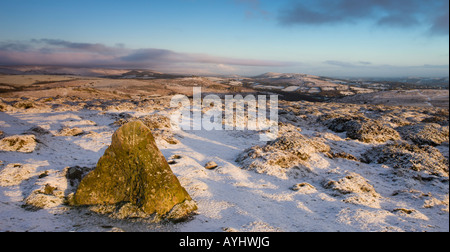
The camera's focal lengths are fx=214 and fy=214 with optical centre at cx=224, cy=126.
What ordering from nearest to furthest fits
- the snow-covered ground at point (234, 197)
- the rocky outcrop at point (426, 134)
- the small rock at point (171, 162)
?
the snow-covered ground at point (234, 197), the small rock at point (171, 162), the rocky outcrop at point (426, 134)

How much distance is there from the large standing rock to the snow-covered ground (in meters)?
0.68

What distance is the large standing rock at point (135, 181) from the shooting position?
9.05 metres

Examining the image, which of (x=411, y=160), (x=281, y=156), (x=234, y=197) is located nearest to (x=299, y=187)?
(x=281, y=156)

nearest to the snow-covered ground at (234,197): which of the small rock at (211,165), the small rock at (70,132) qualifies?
the small rock at (211,165)

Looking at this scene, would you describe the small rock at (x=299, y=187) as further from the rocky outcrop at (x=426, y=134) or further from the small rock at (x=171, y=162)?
the rocky outcrop at (x=426, y=134)

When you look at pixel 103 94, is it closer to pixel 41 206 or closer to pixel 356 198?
pixel 41 206

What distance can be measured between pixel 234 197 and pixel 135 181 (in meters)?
5.16

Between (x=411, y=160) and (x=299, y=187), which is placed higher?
(x=411, y=160)

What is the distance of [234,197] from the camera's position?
11602 mm

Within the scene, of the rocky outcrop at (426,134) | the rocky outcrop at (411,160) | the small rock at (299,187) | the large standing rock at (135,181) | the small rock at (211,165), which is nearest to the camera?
the large standing rock at (135,181)

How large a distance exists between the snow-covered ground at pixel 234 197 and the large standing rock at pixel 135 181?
682 mm

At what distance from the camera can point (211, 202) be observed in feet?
34.7

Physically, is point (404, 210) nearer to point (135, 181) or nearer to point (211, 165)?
point (211, 165)
